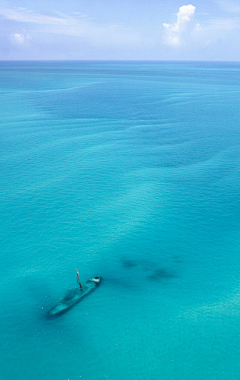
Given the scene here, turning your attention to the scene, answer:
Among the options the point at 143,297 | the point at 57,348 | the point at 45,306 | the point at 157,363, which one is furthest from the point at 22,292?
the point at 157,363

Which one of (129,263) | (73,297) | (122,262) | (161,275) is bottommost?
(161,275)

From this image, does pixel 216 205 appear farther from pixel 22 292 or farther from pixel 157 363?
pixel 22 292

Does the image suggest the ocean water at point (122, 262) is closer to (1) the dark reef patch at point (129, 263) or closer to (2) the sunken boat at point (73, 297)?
(1) the dark reef patch at point (129, 263)

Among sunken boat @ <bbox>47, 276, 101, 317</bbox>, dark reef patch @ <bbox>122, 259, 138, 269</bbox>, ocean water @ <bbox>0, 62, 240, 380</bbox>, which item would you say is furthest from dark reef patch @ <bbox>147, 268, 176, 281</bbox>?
sunken boat @ <bbox>47, 276, 101, 317</bbox>

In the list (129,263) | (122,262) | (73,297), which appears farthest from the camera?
(122,262)

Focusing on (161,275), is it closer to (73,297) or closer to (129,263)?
(129,263)

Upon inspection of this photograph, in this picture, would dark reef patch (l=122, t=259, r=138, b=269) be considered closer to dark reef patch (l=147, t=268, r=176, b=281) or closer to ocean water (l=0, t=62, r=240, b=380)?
ocean water (l=0, t=62, r=240, b=380)

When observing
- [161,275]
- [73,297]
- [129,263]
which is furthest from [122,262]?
[73,297]
